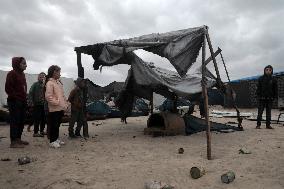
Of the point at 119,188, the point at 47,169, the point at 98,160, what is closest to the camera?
the point at 119,188

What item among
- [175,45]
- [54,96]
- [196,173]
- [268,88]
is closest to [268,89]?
[268,88]

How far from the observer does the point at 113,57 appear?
29.1 feet

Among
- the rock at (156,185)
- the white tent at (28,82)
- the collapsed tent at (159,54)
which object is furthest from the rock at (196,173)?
the white tent at (28,82)

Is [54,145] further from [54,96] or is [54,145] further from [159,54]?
[159,54]

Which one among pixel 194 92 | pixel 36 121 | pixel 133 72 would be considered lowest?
pixel 36 121

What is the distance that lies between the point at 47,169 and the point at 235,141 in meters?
4.55

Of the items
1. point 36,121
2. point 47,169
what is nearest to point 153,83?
point 36,121

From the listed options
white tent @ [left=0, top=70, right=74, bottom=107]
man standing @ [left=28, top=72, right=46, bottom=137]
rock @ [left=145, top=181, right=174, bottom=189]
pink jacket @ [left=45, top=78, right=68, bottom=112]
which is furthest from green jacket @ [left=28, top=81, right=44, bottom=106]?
white tent @ [left=0, top=70, right=74, bottom=107]

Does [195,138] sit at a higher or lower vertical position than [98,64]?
lower

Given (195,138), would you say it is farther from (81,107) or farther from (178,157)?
(81,107)

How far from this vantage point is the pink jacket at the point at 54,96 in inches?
271

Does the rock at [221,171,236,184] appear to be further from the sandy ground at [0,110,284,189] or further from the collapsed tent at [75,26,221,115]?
the collapsed tent at [75,26,221,115]

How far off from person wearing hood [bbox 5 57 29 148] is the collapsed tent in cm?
251

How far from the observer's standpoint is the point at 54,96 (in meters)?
6.96
